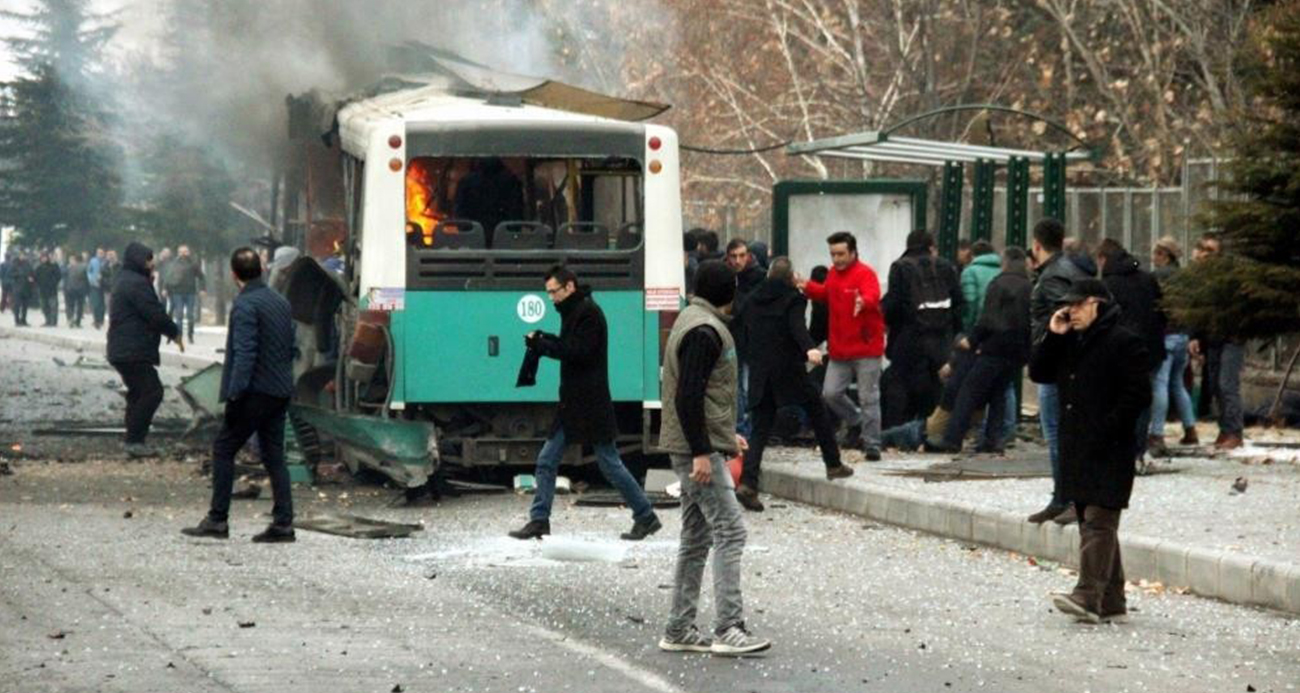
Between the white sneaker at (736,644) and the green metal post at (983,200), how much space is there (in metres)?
13.1

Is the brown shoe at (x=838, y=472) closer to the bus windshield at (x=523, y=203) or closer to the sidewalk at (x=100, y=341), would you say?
the bus windshield at (x=523, y=203)

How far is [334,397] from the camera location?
62.5ft

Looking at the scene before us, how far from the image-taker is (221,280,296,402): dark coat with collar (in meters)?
14.1

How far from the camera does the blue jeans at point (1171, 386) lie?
18.2 meters

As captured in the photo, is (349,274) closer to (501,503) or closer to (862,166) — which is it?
(501,503)

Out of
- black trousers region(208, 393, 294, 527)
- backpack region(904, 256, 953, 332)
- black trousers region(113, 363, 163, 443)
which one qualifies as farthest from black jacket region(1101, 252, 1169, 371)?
black trousers region(113, 363, 163, 443)

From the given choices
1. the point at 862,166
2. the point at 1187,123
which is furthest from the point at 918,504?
the point at 862,166

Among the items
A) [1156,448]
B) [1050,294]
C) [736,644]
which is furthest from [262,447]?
[1156,448]

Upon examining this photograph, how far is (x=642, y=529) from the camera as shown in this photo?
46.7 ft

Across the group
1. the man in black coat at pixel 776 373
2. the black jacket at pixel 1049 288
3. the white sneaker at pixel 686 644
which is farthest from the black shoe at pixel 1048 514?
the white sneaker at pixel 686 644

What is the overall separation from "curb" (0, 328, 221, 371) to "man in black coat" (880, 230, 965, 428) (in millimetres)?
12383

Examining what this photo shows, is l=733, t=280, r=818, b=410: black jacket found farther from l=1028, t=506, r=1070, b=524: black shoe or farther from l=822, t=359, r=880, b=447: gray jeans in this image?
l=1028, t=506, r=1070, b=524: black shoe

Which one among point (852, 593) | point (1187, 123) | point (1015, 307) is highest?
point (1187, 123)

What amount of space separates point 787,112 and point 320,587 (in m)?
26.2
